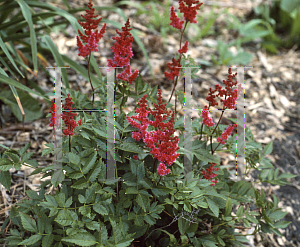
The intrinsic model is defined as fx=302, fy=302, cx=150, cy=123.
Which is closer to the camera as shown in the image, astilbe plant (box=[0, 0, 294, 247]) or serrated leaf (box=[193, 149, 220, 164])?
astilbe plant (box=[0, 0, 294, 247])

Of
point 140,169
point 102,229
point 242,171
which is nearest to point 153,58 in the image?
point 242,171

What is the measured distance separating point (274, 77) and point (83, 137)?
2546mm

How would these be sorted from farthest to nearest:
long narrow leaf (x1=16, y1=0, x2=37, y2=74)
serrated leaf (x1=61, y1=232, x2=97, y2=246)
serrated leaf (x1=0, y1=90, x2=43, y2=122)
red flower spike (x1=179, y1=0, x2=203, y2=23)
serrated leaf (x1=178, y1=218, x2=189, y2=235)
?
serrated leaf (x1=0, y1=90, x2=43, y2=122), long narrow leaf (x1=16, y1=0, x2=37, y2=74), red flower spike (x1=179, y1=0, x2=203, y2=23), serrated leaf (x1=178, y1=218, x2=189, y2=235), serrated leaf (x1=61, y1=232, x2=97, y2=246)

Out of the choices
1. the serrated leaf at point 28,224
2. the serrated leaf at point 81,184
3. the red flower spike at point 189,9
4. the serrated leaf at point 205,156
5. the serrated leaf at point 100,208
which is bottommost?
the serrated leaf at point 28,224

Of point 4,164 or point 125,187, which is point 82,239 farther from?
point 4,164

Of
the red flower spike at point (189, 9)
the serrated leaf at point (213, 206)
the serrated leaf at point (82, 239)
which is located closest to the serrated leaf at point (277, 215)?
the serrated leaf at point (213, 206)

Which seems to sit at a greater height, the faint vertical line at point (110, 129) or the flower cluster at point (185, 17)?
the flower cluster at point (185, 17)

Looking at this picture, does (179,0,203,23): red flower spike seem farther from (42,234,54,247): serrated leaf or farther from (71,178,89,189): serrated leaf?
(42,234,54,247): serrated leaf

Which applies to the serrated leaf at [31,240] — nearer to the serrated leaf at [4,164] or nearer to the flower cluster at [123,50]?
the serrated leaf at [4,164]

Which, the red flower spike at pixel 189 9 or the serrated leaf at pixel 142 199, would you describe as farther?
the red flower spike at pixel 189 9

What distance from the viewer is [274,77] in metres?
3.18

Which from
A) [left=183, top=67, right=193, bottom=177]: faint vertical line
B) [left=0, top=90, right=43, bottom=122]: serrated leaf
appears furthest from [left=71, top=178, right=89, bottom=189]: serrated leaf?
[left=0, top=90, right=43, bottom=122]: serrated leaf

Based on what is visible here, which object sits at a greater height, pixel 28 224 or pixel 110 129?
pixel 110 129

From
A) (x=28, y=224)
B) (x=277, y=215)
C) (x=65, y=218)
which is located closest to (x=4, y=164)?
(x=28, y=224)
